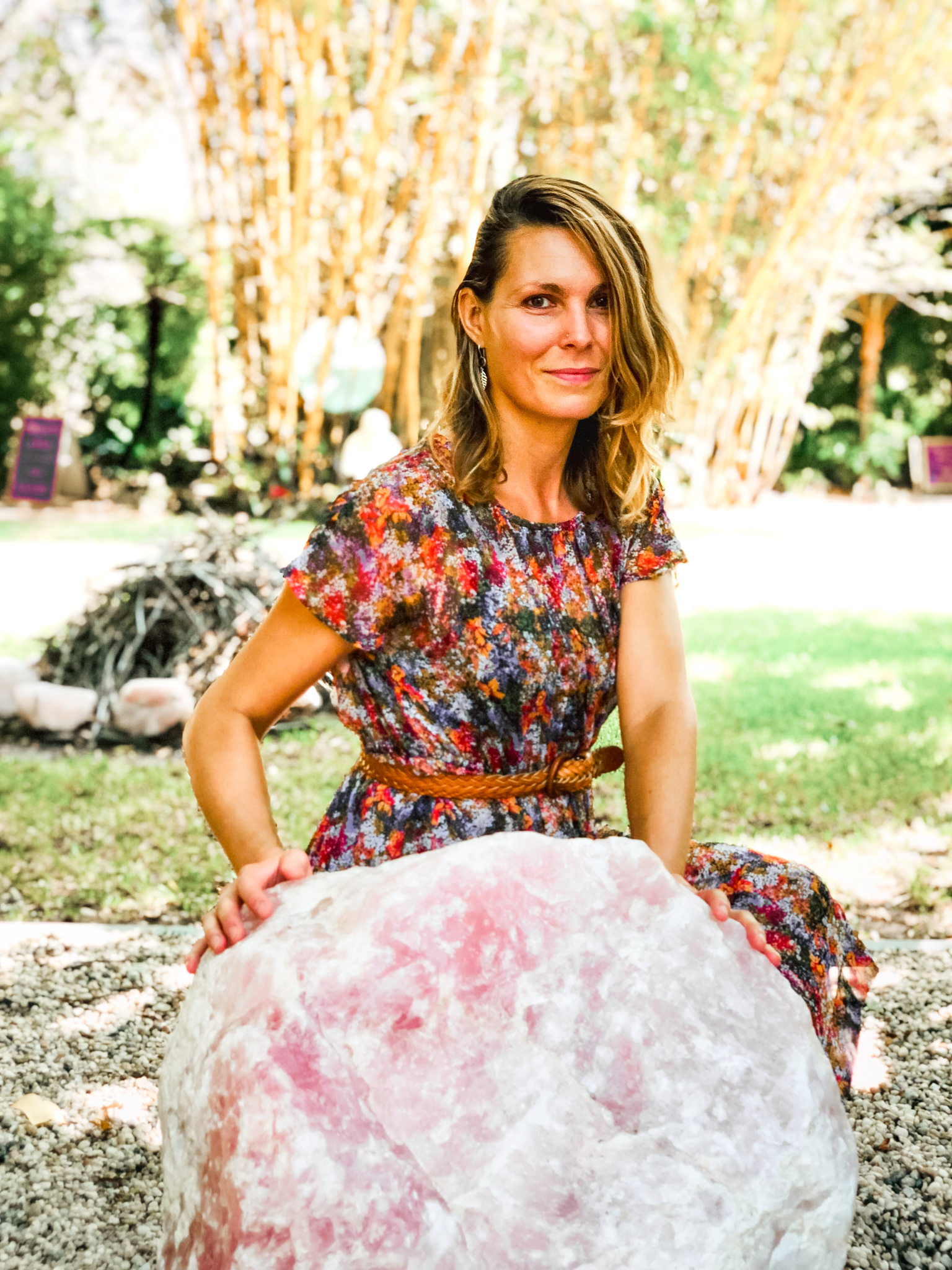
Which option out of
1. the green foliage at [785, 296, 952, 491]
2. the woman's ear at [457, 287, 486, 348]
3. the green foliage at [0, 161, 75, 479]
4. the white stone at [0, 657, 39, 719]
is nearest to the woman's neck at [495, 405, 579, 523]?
the woman's ear at [457, 287, 486, 348]

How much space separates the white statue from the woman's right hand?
659cm

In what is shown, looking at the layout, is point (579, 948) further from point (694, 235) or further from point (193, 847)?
point (694, 235)

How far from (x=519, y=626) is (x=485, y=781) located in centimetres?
20

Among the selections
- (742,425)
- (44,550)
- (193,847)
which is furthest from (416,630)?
(742,425)

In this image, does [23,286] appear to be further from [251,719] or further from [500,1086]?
[500,1086]

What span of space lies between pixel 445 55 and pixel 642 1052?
6307mm

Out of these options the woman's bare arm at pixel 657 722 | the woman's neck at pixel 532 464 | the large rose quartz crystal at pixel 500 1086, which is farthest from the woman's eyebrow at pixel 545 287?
the large rose quartz crystal at pixel 500 1086

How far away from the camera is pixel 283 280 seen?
7.51 metres

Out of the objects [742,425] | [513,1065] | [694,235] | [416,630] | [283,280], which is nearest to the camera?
[513,1065]

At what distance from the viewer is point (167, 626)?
4.28 meters

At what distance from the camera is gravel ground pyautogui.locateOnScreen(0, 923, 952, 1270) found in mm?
1522

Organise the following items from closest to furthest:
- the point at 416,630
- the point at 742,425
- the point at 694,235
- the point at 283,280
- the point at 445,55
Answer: the point at 416,630 < the point at 445,55 < the point at 283,280 < the point at 694,235 < the point at 742,425

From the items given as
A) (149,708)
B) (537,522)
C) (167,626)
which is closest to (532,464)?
(537,522)

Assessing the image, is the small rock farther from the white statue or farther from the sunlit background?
the white statue
